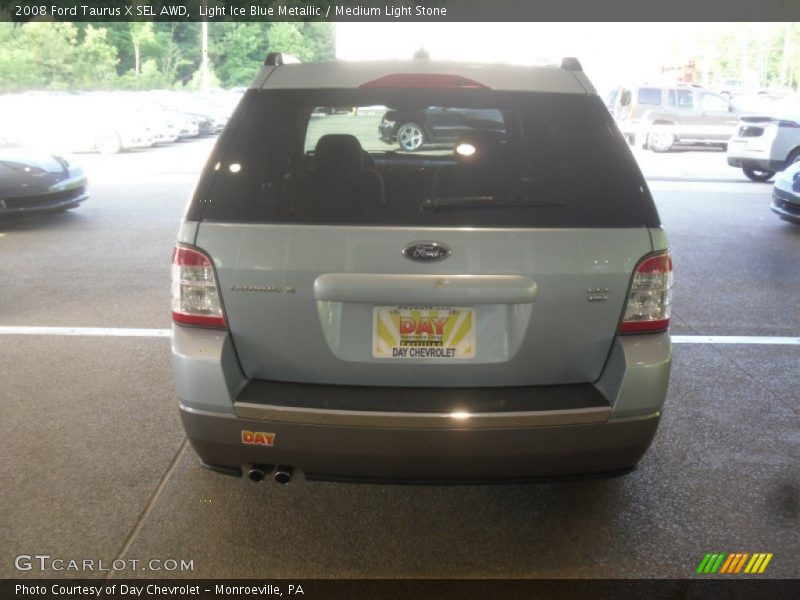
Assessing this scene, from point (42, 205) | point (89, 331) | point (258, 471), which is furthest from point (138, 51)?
point (258, 471)

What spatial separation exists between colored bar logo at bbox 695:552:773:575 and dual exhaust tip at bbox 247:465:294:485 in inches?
62.4

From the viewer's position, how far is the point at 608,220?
9.27 ft

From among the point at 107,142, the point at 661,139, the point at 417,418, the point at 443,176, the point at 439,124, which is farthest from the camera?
the point at 661,139

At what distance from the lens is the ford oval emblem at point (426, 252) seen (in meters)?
2.71

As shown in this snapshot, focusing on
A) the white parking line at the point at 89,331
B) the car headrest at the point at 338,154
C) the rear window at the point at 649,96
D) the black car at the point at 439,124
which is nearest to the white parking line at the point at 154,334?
the white parking line at the point at 89,331

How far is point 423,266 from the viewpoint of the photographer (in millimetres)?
2709

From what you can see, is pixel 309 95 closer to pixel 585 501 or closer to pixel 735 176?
pixel 585 501

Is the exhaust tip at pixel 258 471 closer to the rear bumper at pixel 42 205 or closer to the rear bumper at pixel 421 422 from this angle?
the rear bumper at pixel 421 422

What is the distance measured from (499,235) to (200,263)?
107 cm

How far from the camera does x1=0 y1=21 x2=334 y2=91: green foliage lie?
29558 mm

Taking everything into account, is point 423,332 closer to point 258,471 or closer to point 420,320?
point 420,320

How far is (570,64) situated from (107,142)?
20.2 m

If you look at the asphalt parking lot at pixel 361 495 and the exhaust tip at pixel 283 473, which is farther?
the asphalt parking lot at pixel 361 495

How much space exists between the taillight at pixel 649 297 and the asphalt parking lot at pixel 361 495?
0.65m
